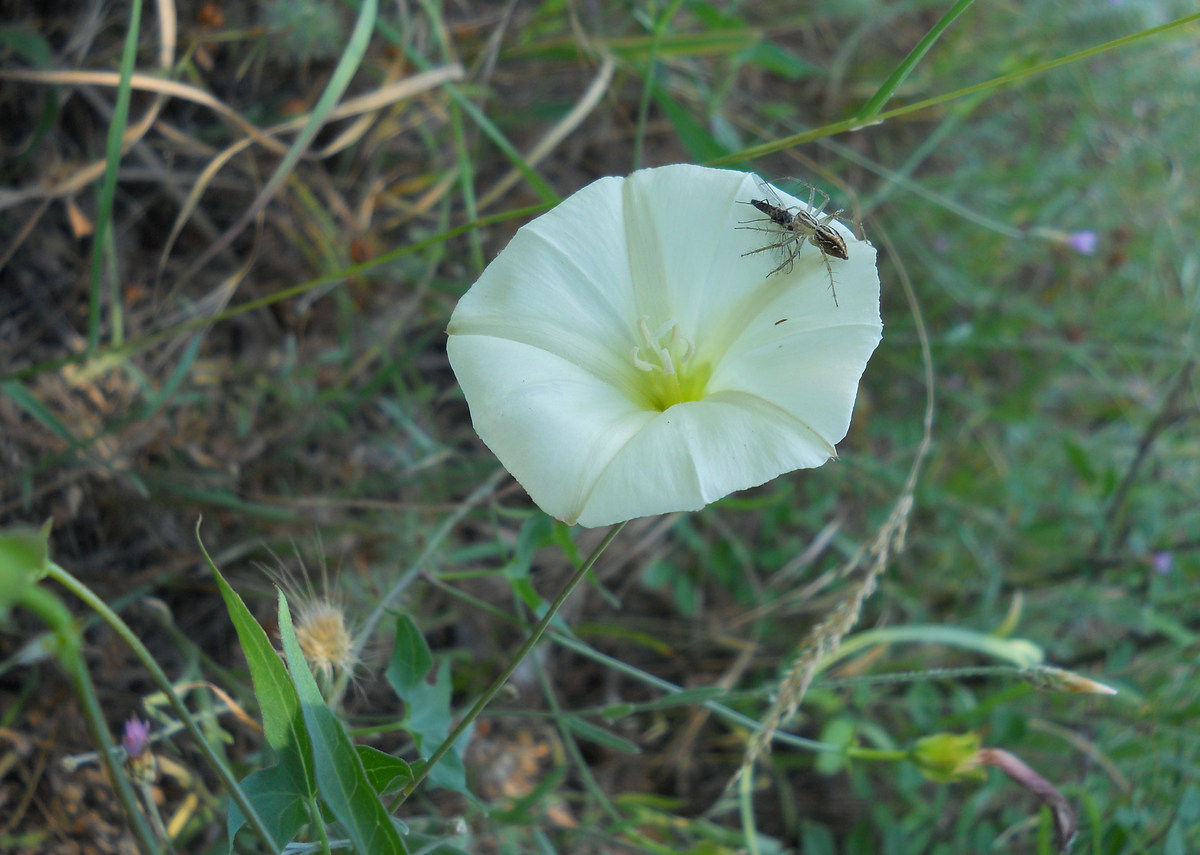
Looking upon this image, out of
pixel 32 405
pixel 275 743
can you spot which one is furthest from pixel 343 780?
pixel 32 405

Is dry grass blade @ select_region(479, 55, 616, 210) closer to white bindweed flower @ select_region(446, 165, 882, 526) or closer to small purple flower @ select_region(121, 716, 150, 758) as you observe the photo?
white bindweed flower @ select_region(446, 165, 882, 526)

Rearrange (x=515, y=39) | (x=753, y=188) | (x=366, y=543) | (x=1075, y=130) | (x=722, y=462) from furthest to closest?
(x=1075, y=130) < (x=515, y=39) < (x=366, y=543) < (x=753, y=188) < (x=722, y=462)

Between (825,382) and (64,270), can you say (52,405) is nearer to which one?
(64,270)

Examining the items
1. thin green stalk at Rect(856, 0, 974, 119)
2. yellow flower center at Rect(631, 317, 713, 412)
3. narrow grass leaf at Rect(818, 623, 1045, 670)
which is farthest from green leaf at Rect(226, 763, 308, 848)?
thin green stalk at Rect(856, 0, 974, 119)

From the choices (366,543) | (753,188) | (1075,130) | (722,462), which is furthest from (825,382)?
(1075,130)

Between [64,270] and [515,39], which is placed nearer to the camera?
[64,270]

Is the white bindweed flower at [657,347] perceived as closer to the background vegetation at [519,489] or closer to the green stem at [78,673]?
the background vegetation at [519,489]

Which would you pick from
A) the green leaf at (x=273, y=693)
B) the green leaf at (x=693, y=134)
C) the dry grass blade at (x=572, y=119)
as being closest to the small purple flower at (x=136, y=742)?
the green leaf at (x=273, y=693)
